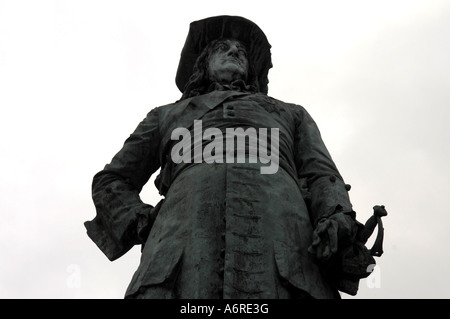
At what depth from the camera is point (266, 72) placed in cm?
1345

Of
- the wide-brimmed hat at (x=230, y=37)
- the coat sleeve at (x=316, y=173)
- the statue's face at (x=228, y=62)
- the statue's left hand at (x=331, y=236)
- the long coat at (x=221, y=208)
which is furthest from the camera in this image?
the wide-brimmed hat at (x=230, y=37)

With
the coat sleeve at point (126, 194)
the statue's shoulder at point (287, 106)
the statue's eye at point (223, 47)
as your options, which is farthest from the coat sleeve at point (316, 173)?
the coat sleeve at point (126, 194)

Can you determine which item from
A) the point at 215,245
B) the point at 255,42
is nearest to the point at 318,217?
the point at 215,245

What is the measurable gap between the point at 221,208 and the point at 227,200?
0.38 feet

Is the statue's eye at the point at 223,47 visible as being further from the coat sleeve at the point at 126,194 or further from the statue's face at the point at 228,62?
the coat sleeve at the point at 126,194

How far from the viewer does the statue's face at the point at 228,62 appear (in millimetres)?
12328

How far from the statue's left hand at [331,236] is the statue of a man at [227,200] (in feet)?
0.04

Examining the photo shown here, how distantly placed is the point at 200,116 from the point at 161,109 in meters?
1.03

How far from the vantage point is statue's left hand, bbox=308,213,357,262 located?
8.80m

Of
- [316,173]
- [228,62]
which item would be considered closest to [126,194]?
[316,173]
